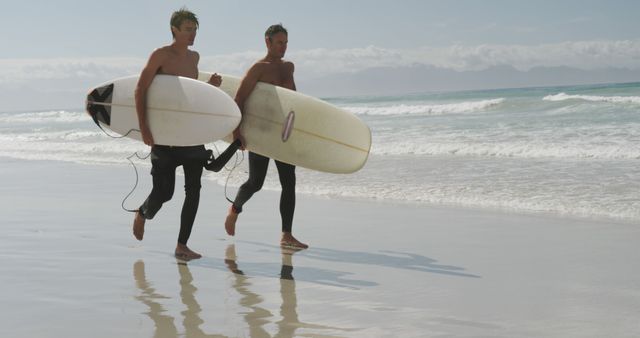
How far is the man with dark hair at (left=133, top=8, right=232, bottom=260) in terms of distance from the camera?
4957 mm

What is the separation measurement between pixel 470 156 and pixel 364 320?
29.7 ft

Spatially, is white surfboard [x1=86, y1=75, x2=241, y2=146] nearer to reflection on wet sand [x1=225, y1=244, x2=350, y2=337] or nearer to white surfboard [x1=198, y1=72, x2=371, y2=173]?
white surfboard [x1=198, y1=72, x2=371, y2=173]

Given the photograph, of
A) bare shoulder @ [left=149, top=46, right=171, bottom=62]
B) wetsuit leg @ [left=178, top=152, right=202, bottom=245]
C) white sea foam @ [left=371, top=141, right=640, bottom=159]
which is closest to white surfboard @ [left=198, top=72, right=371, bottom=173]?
wetsuit leg @ [left=178, top=152, right=202, bottom=245]

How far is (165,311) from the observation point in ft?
12.0

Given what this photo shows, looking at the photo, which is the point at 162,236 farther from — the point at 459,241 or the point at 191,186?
the point at 459,241

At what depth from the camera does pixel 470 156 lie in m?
12.2

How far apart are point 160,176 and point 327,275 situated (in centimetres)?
137

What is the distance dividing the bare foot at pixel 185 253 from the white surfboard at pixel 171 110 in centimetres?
68

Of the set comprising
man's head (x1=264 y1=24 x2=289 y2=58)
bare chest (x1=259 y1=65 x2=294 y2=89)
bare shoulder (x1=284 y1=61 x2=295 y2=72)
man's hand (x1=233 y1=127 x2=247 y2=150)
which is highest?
man's head (x1=264 y1=24 x2=289 y2=58)

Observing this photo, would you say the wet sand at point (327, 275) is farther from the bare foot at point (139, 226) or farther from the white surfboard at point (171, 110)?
the white surfboard at point (171, 110)

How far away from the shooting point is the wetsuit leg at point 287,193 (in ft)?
18.2

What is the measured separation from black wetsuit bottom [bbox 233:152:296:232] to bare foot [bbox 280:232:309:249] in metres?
0.05

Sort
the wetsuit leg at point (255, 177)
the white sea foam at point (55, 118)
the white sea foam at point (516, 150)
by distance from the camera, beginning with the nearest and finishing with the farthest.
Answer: the wetsuit leg at point (255, 177) < the white sea foam at point (516, 150) < the white sea foam at point (55, 118)

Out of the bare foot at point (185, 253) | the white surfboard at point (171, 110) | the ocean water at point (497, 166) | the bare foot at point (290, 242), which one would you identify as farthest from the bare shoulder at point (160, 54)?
the ocean water at point (497, 166)
